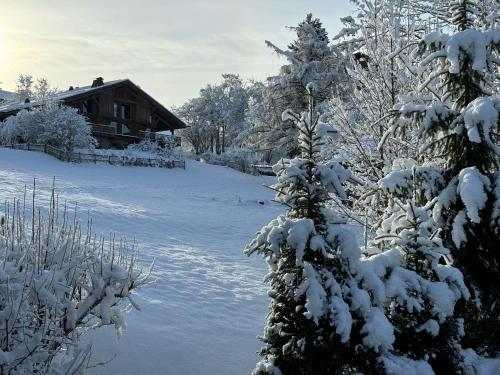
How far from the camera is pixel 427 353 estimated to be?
447 centimetres

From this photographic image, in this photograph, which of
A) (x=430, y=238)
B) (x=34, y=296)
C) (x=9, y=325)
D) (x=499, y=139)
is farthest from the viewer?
(x=499, y=139)

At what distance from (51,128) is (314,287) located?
32595 mm

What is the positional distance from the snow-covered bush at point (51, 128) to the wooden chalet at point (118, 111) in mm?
5399

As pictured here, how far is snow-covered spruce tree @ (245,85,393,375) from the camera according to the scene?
3996 millimetres

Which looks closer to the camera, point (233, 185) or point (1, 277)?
point (1, 277)

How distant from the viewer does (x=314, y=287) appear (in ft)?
13.1

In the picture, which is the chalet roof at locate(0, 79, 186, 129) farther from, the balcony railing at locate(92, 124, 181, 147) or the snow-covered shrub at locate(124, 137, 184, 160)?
the snow-covered shrub at locate(124, 137, 184, 160)

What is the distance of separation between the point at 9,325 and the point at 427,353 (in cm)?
350

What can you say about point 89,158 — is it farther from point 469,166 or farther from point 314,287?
point 314,287

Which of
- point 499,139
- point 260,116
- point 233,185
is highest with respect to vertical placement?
point 260,116

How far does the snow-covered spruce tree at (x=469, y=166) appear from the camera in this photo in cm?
512

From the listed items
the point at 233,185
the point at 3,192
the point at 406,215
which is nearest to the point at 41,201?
the point at 3,192

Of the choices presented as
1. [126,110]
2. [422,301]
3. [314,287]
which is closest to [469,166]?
[422,301]

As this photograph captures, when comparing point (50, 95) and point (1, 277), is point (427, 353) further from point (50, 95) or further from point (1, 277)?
point (50, 95)
